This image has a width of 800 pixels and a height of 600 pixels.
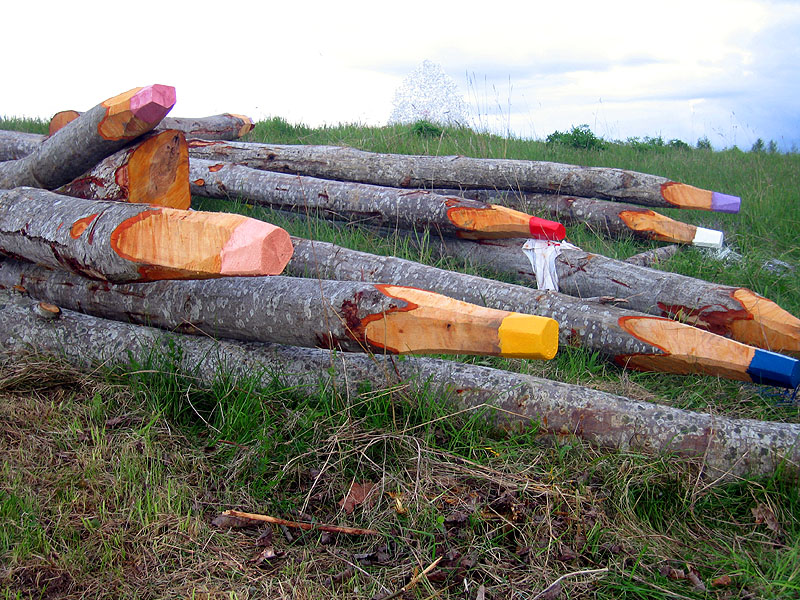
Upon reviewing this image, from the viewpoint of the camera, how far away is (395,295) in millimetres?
2674

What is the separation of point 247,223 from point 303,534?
1340 mm

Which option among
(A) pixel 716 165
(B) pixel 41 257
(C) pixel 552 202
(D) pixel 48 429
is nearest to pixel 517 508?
(D) pixel 48 429

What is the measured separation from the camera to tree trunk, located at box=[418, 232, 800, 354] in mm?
3846

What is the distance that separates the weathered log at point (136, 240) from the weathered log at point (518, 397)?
551 millimetres

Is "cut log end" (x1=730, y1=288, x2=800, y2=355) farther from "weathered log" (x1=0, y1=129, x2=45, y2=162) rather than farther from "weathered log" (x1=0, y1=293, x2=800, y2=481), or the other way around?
"weathered log" (x1=0, y1=129, x2=45, y2=162)

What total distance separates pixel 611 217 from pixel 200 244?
4173 millimetres

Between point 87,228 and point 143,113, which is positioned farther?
point 143,113

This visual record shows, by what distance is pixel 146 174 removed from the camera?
411 centimetres

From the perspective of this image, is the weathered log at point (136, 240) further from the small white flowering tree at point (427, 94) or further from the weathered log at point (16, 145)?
the small white flowering tree at point (427, 94)

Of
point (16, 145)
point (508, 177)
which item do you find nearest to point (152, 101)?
point (508, 177)

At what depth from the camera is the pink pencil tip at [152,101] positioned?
3.54 m

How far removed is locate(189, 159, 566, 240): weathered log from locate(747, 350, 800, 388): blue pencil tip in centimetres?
156

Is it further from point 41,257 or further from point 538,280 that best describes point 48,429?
point 538,280

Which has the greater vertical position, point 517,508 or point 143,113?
point 143,113
